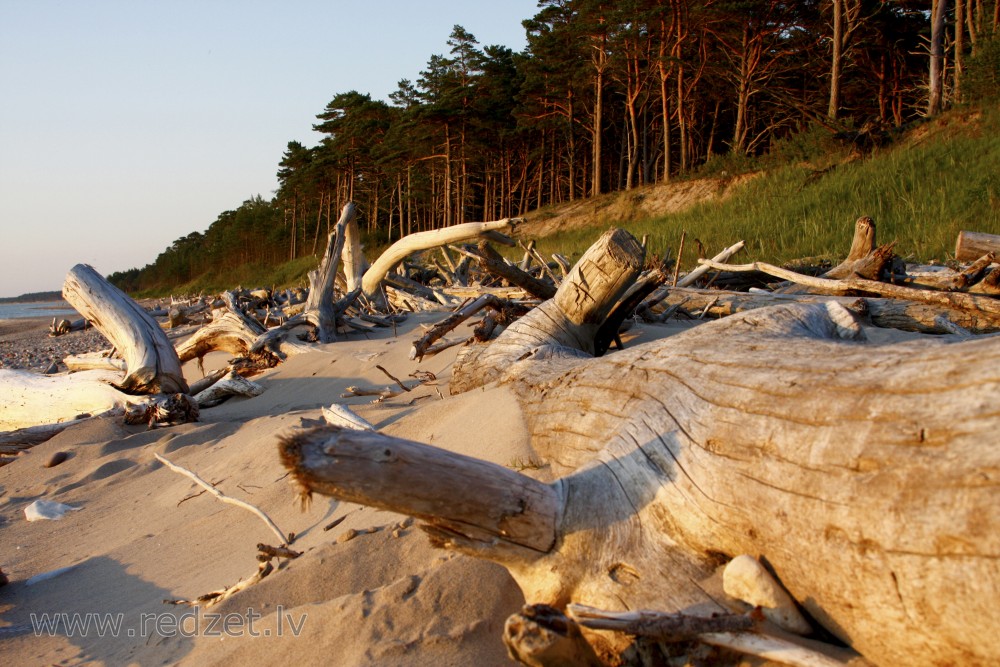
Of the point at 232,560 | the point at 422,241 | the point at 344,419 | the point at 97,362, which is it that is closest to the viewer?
the point at 232,560

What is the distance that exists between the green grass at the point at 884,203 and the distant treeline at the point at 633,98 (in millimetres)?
2070

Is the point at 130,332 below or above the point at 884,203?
below

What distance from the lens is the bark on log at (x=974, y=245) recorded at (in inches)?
212

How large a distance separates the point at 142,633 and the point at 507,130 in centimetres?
3445

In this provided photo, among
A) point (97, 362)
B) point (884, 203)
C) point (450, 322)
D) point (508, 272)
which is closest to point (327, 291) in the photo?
point (97, 362)

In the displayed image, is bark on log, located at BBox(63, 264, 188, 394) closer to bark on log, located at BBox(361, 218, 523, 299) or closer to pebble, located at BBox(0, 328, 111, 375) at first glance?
bark on log, located at BBox(361, 218, 523, 299)

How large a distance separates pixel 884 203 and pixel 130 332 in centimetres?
928

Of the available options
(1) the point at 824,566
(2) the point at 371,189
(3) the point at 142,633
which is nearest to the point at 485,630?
(1) the point at 824,566

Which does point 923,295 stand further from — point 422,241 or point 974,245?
point 422,241

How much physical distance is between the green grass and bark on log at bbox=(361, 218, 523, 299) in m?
2.95

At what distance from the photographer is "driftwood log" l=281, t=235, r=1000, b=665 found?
4.17 feet

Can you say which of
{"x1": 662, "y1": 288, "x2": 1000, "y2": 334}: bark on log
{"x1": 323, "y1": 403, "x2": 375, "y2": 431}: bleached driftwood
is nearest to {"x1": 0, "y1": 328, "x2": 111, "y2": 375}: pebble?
{"x1": 323, "y1": 403, "x2": 375, "y2": 431}: bleached driftwood

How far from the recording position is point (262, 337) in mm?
6680

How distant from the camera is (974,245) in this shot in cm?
546
